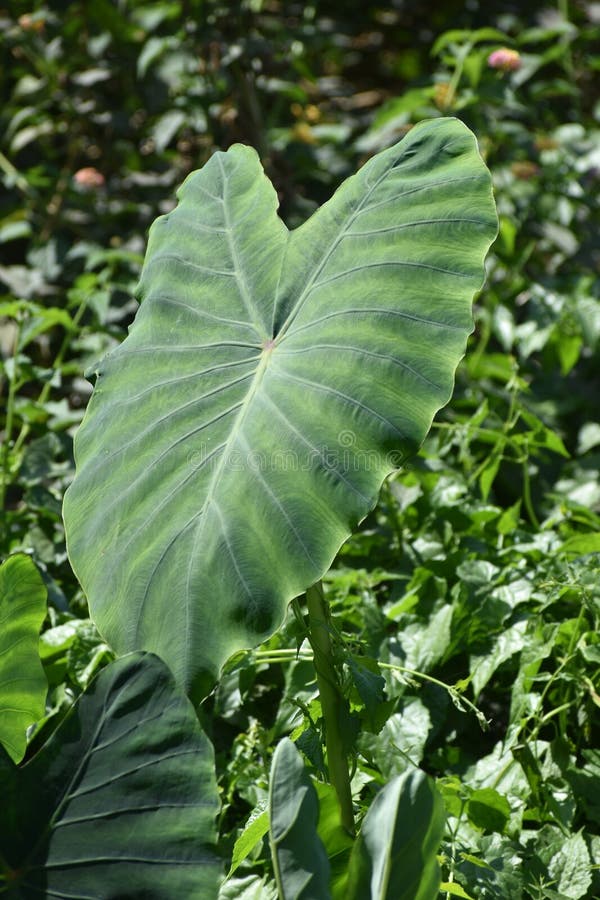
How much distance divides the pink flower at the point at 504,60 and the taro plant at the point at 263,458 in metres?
1.49

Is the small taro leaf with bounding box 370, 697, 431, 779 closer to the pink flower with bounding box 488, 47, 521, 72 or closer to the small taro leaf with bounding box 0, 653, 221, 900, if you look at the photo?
the small taro leaf with bounding box 0, 653, 221, 900

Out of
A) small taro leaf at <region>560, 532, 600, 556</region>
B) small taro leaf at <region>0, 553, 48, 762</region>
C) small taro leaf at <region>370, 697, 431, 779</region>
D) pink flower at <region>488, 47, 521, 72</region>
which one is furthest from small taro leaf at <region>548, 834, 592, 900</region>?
pink flower at <region>488, 47, 521, 72</region>

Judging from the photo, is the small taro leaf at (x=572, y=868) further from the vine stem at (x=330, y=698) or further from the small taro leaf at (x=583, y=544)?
the small taro leaf at (x=583, y=544)

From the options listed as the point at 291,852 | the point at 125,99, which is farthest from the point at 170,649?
the point at 125,99

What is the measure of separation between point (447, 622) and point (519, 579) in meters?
0.15

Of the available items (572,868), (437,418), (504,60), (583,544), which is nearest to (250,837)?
(572,868)

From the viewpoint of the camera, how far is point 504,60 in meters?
2.72

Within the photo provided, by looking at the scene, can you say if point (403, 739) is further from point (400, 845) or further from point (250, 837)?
point (400, 845)

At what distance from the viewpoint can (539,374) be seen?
2705mm

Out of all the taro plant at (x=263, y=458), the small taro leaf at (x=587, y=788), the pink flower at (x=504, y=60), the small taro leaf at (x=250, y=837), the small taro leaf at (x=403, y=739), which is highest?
the taro plant at (x=263, y=458)

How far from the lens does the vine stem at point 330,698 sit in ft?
3.85

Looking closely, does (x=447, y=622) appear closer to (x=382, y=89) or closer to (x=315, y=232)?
(x=315, y=232)

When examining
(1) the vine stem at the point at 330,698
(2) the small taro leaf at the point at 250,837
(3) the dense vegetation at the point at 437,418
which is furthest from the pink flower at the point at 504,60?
(2) the small taro leaf at the point at 250,837

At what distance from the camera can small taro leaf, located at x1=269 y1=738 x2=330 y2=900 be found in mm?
908
